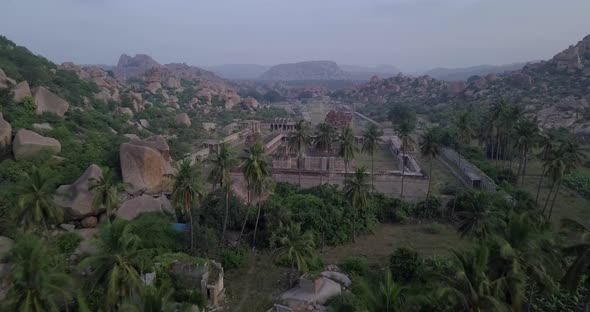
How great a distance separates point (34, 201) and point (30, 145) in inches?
668

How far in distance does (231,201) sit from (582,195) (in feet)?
112

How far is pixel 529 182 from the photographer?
43812 millimetres

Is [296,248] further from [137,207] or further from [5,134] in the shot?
[5,134]

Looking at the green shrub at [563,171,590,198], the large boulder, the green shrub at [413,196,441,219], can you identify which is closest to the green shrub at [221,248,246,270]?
the large boulder

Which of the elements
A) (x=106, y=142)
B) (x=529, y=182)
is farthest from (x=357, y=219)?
(x=106, y=142)

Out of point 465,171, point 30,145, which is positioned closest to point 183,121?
point 30,145

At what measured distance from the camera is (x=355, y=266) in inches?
957

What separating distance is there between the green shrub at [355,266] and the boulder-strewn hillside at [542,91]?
189 feet

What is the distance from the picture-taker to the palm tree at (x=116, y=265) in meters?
13.6

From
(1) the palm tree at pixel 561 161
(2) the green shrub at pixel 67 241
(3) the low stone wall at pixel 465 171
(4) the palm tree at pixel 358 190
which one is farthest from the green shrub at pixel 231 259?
(3) the low stone wall at pixel 465 171

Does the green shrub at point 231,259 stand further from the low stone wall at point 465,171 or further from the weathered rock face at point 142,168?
the low stone wall at point 465,171

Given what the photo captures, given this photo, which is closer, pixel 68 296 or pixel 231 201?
pixel 68 296

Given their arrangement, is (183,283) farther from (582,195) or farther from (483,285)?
(582,195)

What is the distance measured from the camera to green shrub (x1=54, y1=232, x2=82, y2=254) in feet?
79.7
